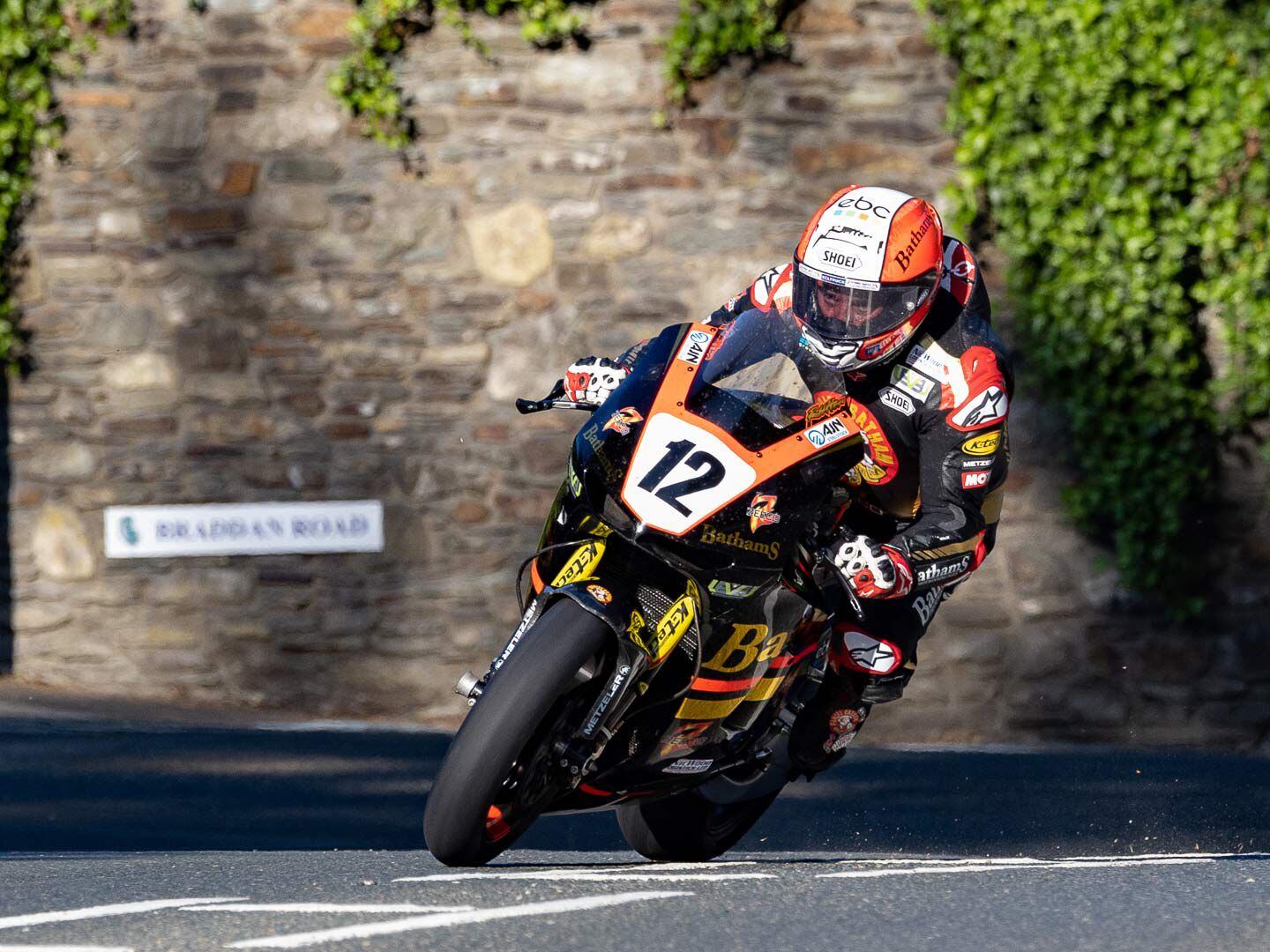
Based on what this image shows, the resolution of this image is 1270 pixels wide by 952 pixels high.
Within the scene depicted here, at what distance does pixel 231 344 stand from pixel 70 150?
1.29 meters

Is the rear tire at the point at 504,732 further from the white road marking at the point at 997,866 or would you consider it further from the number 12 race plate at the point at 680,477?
the white road marking at the point at 997,866

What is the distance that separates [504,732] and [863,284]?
1.45m

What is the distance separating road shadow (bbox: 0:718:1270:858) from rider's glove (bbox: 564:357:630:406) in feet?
6.32

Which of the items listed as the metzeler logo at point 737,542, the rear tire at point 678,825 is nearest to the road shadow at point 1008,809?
the rear tire at point 678,825

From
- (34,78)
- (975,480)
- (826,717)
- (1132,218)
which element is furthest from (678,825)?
(34,78)

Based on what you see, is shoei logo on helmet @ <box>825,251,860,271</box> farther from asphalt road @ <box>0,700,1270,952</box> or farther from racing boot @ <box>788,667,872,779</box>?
asphalt road @ <box>0,700,1270,952</box>

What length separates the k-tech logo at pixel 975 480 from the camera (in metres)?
4.44

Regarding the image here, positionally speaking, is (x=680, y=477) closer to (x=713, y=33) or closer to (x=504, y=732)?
(x=504, y=732)

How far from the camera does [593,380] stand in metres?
4.74

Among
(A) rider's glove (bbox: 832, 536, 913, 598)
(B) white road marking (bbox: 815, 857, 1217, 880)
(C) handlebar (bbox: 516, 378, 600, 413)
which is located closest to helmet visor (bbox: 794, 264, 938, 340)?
(A) rider's glove (bbox: 832, 536, 913, 598)

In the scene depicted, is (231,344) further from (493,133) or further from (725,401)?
(725,401)

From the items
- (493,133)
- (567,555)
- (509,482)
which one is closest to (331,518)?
(509,482)

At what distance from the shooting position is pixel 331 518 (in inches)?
345

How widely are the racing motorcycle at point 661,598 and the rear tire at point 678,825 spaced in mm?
535
